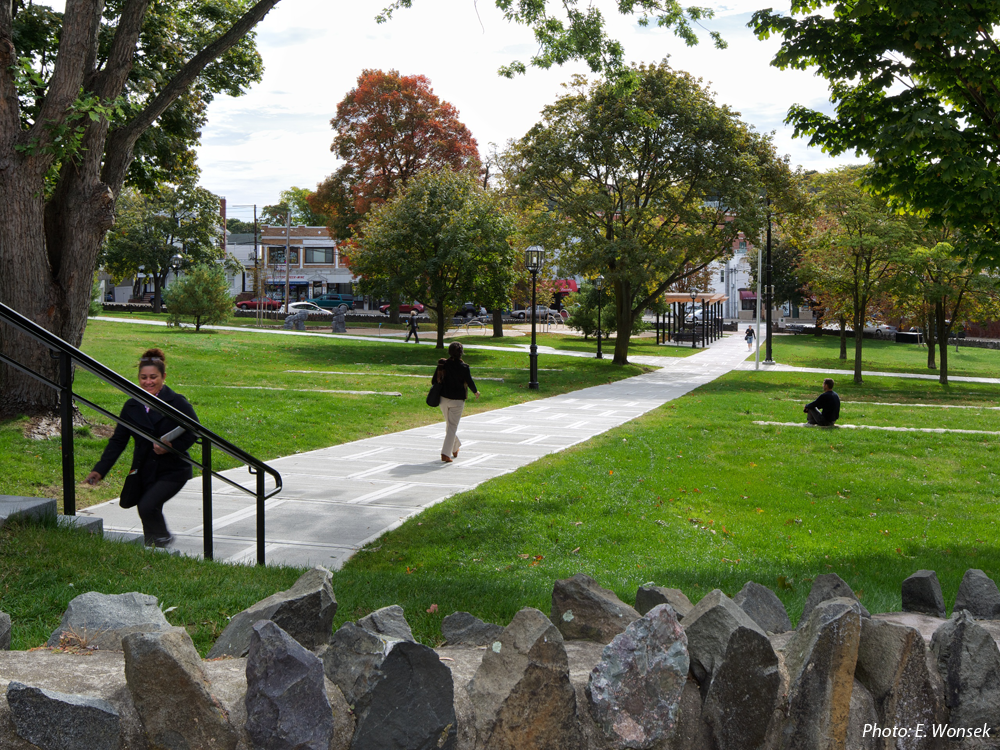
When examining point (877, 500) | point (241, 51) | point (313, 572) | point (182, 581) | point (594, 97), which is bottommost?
point (877, 500)

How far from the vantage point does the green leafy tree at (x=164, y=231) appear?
60719mm

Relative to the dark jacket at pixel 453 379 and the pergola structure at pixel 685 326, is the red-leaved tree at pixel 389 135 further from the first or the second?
the dark jacket at pixel 453 379

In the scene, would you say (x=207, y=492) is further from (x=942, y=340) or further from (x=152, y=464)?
(x=942, y=340)

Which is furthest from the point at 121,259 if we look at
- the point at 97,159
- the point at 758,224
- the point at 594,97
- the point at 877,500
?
the point at 877,500

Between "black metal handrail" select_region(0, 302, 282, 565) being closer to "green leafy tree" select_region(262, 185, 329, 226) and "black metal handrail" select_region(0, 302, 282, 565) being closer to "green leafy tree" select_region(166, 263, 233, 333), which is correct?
"green leafy tree" select_region(166, 263, 233, 333)

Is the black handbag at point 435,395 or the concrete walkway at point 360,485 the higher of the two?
the black handbag at point 435,395

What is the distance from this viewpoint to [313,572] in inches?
136

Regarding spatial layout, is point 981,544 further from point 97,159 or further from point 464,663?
point 97,159

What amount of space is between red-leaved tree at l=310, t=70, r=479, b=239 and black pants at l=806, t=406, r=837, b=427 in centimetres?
3990

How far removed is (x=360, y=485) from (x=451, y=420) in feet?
7.23

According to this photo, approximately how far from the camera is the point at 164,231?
61219mm

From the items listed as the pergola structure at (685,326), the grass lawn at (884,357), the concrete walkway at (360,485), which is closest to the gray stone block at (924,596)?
the concrete walkway at (360,485)

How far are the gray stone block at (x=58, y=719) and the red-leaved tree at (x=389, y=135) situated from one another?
51.9m

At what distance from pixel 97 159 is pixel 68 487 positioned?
680 cm
